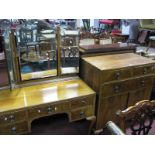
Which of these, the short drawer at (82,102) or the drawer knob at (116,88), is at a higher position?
the drawer knob at (116,88)

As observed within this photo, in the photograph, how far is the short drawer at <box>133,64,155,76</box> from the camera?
6.73 feet

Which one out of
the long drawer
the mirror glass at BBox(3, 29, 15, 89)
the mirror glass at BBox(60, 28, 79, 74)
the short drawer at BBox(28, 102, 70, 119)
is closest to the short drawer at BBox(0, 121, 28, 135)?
the short drawer at BBox(28, 102, 70, 119)

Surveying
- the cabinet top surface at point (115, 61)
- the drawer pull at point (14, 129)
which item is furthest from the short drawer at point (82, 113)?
the drawer pull at point (14, 129)

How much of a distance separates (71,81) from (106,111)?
0.55 meters

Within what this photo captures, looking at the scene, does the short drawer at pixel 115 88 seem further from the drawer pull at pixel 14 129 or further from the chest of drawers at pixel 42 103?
the drawer pull at pixel 14 129

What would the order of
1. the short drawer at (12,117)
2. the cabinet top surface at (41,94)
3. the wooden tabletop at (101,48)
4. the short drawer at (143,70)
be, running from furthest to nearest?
the wooden tabletop at (101,48) → the short drawer at (143,70) → the cabinet top surface at (41,94) → the short drawer at (12,117)

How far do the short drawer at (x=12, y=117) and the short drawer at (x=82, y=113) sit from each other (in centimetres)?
51

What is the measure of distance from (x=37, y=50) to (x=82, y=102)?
765 millimetres

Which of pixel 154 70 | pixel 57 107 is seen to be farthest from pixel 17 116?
pixel 154 70

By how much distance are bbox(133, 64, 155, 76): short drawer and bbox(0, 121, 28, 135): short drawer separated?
1326mm

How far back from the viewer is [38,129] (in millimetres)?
2221

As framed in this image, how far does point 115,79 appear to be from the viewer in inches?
77.1

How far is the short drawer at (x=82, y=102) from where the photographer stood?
1848mm
